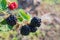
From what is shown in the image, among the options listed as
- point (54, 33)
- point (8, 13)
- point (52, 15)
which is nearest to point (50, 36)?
point (54, 33)

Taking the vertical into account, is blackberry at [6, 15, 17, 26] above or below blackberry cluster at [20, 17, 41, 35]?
above

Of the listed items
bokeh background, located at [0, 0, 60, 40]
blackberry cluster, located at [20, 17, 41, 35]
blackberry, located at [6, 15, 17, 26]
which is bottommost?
bokeh background, located at [0, 0, 60, 40]

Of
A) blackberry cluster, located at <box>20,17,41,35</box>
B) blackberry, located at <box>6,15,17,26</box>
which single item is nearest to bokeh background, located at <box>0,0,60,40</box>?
blackberry cluster, located at <box>20,17,41,35</box>

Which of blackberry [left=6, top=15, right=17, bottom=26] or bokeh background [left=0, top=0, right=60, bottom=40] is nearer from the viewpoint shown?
blackberry [left=6, top=15, right=17, bottom=26]

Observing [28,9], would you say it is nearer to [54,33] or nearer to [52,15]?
[52,15]

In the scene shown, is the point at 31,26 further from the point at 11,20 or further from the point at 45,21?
the point at 45,21

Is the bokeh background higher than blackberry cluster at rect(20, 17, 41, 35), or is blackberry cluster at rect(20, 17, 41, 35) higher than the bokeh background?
blackberry cluster at rect(20, 17, 41, 35)

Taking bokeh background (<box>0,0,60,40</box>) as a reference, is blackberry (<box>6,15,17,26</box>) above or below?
above

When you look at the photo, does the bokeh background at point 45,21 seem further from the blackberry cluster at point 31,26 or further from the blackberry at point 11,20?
the blackberry at point 11,20

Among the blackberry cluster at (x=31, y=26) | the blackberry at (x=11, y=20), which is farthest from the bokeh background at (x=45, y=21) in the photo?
the blackberry at (x=11, y=20)

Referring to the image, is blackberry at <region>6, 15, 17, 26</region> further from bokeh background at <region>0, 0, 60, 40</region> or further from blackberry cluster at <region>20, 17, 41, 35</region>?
bokeh background at <region>0, 0, 60, 40</region>

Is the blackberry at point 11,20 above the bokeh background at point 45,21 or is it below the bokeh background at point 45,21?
above

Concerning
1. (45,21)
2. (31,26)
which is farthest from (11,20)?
(45,21)
